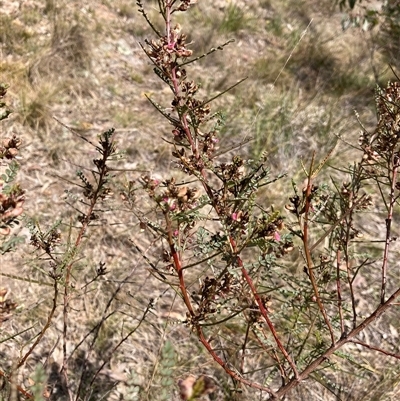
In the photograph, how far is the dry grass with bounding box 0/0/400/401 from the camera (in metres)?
1.69

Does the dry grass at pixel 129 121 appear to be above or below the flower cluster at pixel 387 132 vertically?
above

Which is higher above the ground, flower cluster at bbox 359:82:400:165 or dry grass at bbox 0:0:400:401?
dry grass at bbox 0:0:400:401

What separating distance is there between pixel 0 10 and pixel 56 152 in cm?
139

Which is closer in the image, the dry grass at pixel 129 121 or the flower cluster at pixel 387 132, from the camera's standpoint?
the flower cluster at pixel 387 132

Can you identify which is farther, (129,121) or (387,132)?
(129,121)

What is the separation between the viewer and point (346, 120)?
3178mm

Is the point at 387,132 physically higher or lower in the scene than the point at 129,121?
lower

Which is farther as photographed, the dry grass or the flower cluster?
the dry grass

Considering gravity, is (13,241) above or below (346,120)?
below

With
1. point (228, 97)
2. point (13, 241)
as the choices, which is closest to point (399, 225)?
point (228, 97)

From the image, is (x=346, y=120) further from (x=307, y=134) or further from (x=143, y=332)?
(x=143, y=332)

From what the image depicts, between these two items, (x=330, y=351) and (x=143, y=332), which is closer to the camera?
(x=330, y=351)

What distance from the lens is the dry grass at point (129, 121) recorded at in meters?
1.69

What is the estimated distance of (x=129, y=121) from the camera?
2820 mm
